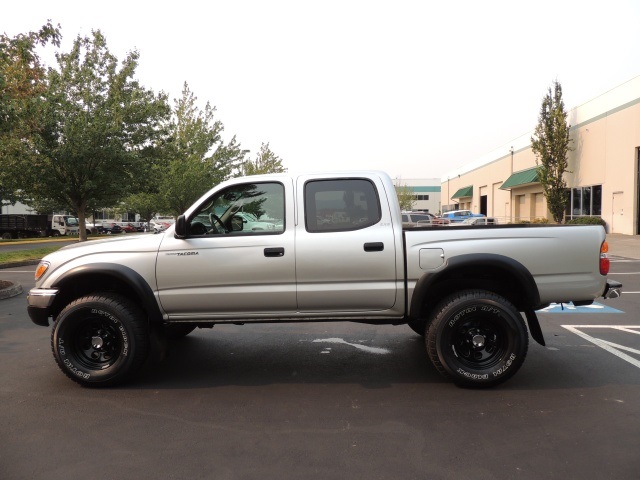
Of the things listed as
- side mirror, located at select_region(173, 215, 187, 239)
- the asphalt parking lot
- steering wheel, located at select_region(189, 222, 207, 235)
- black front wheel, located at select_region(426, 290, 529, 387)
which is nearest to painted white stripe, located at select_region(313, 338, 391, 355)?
the asphalt parking lot

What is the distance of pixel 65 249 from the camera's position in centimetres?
498

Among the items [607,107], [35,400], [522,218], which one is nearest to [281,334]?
[35,400]

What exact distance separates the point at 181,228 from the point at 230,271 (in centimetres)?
60

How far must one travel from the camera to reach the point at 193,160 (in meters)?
33.2

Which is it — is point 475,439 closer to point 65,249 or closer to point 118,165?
point 65,249

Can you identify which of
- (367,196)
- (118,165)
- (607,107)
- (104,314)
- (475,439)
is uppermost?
(607,107)

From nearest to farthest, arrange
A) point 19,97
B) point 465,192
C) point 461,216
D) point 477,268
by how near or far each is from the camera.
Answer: point 477,268 → point 19,97 → point 461,216 → point 465,192

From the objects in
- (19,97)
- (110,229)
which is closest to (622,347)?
(19,97)

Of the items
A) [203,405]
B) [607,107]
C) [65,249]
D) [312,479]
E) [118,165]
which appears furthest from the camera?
[607,107]

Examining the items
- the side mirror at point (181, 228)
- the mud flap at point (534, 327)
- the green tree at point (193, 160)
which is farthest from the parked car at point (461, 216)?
the side mirror at point (181, 228)

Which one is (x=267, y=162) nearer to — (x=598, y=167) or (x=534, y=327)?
(x=598, y=167)

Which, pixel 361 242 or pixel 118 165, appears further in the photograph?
pixel 118 165

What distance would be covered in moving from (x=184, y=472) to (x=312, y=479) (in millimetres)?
794

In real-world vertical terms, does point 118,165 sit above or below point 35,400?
above
